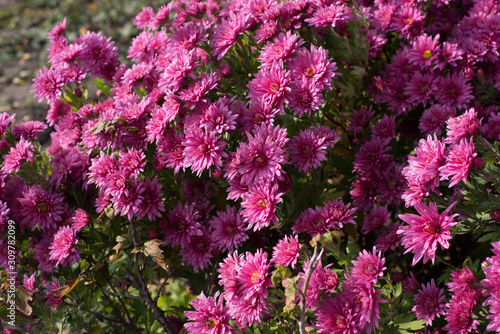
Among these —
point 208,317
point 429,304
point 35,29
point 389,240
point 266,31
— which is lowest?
point 35,29

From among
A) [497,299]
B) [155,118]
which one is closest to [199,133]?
[155,118]

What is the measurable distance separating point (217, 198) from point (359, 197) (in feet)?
2.30

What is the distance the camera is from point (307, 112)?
217 centimetres

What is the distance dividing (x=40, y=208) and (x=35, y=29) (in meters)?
6.44

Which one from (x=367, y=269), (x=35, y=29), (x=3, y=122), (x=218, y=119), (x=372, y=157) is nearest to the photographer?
(x=367, y=269)

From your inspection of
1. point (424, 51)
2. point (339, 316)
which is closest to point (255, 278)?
point (339, 316)

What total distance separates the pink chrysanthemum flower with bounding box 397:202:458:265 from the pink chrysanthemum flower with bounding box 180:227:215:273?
2.77 feet

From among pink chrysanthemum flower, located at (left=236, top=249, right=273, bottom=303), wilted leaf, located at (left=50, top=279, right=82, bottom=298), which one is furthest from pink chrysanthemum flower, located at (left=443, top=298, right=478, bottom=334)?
wilted leaf, located at (left=50, top=279, right=82, bottom=298)

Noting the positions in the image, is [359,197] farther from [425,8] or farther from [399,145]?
[425,8]

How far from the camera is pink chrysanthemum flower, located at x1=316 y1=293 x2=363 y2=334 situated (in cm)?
173

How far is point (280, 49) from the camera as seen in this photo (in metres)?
2.10

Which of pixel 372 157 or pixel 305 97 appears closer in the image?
pixel 305 97

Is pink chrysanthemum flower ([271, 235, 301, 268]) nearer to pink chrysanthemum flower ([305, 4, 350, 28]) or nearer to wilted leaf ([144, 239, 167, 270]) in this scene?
wilted leaf ([144, 239, 167, 270])

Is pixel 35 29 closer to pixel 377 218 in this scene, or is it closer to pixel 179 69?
pixel 179 69
